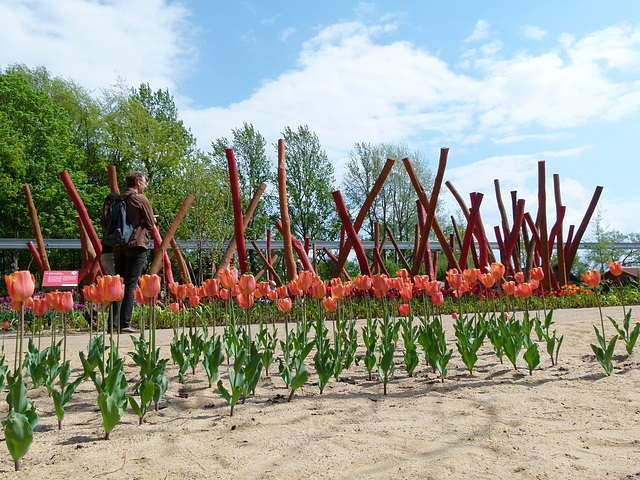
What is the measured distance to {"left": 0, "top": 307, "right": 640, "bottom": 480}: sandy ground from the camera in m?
1.70

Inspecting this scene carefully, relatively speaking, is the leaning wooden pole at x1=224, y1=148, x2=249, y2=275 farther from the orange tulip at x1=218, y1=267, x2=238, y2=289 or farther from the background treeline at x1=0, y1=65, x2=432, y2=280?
the background treeline at x1=0, y1=65, x2=432, y2=280

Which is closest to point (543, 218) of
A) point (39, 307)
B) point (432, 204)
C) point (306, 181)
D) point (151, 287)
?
point (432, 204)

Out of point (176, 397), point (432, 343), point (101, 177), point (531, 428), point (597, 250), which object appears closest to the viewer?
point (531, 428)

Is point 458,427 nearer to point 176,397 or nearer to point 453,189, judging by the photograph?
point 176,397

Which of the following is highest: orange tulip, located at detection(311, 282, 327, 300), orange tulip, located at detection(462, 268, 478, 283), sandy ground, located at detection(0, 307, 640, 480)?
orange tulip, located at detection(462, 268, 478, 283)

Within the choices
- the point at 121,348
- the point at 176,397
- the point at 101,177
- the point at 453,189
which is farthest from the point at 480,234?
the point at 101,177

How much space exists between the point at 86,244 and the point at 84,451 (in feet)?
21.5

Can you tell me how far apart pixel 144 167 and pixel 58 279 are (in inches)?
956

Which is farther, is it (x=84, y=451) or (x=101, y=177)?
(x=101, y=177)

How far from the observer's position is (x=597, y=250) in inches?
786

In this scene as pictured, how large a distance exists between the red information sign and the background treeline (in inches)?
403

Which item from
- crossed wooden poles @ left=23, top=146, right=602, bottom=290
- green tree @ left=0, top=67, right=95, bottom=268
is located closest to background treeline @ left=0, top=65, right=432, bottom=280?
green tree @ left=0, top=67, right=95, bottom=268

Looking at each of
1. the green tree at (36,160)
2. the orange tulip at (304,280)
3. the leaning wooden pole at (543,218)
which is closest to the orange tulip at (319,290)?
the orange tulip at (304,280)

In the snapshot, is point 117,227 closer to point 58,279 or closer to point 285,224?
point 58,279
